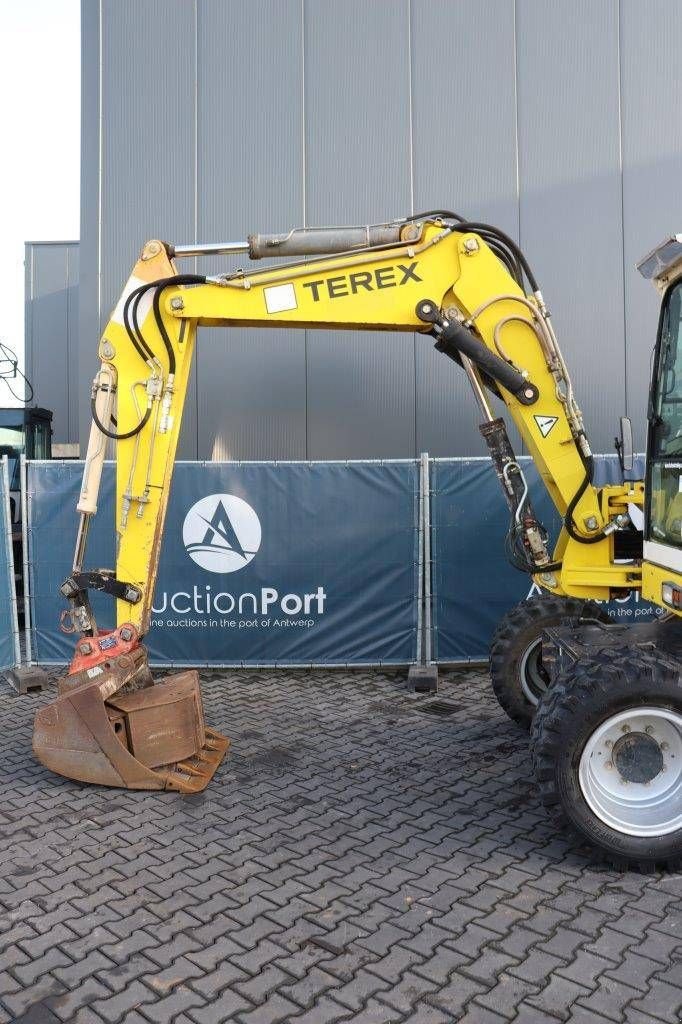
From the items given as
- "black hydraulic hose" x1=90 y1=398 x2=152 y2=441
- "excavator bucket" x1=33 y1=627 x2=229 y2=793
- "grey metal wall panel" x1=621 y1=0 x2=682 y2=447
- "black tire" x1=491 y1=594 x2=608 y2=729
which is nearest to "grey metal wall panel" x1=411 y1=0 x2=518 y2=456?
"grey metal wall panel" x1=621 y1=0 x2=682 y2=447

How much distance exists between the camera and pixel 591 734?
4.31m

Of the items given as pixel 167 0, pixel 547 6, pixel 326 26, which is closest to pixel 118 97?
pixel 167 0

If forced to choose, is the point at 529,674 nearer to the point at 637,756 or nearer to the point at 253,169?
the point at 637,756

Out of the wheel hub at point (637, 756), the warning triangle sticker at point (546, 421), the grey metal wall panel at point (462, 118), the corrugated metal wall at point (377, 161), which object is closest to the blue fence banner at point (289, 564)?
the corrugated metal wall at point (377, 161)

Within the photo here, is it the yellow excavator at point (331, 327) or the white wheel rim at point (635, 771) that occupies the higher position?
the yellow excavator at point (331, 327)

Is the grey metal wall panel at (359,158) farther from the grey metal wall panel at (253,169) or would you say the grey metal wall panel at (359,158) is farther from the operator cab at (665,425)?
the operator cab at (665,425)

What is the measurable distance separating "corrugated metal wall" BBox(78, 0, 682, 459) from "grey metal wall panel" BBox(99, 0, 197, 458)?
24 millimetres

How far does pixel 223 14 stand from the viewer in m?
9.98

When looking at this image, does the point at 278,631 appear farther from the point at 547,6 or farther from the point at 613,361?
the point at 547,6

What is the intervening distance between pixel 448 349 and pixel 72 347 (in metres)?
14.9

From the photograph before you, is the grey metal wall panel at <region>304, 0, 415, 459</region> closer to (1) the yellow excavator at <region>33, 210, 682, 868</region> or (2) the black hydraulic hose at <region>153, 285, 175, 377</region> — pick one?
(1) the yellow excavator at <region>33, 210, 682, 868</region>

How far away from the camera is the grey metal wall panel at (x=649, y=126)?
9.70 m

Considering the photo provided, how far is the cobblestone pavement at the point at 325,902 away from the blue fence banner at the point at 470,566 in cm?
228

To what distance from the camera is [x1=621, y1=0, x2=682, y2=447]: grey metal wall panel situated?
31.8 feet
